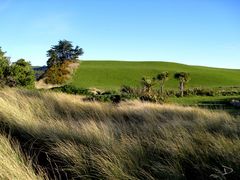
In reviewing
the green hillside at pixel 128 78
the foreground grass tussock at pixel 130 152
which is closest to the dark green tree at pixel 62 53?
the green hillside at pixel 128 78

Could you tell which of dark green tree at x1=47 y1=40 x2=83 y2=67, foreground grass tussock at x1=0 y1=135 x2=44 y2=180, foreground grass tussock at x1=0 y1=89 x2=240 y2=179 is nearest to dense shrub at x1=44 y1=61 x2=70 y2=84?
dark green tree at x1=47 y1=40 x2=83 y2=67

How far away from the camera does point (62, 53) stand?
49.8 metres

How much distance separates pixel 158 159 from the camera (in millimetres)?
4785

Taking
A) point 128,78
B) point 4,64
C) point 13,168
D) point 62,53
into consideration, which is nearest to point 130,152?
point 13,168

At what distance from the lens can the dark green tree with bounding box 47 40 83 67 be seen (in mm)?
46697

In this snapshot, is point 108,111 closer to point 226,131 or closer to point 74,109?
point 74,109

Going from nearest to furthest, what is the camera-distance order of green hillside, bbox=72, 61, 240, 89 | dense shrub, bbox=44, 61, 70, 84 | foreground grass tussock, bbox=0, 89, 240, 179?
foreground grass tussock, bbox=0, 89, 240, 179, dense shrub, bbox=44, 61, 70, 84, green hillside, bbox=72, 61, 240, 89

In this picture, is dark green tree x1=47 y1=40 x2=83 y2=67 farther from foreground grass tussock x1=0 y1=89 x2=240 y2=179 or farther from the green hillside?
foreground grass tussock x1=0 y1=89 x2=240 y2=179

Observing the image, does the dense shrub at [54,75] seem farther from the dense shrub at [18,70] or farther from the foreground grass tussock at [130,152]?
the foreground grass tussock at [130,152]

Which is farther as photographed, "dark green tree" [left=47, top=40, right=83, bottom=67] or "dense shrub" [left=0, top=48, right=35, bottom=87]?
"dark green tree" [left=47, top=40, right=83, bottom=67]

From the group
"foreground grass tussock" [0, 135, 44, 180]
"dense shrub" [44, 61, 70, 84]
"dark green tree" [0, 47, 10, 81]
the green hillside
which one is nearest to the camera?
"foreground grass tussock" [0, 135, 44, 180]

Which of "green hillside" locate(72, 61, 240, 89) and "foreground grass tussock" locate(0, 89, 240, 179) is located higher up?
"foreground grass tussock" locate(0, 89, 240, 179)

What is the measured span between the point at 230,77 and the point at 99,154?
9863 cm

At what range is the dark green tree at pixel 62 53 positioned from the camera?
4670cm
